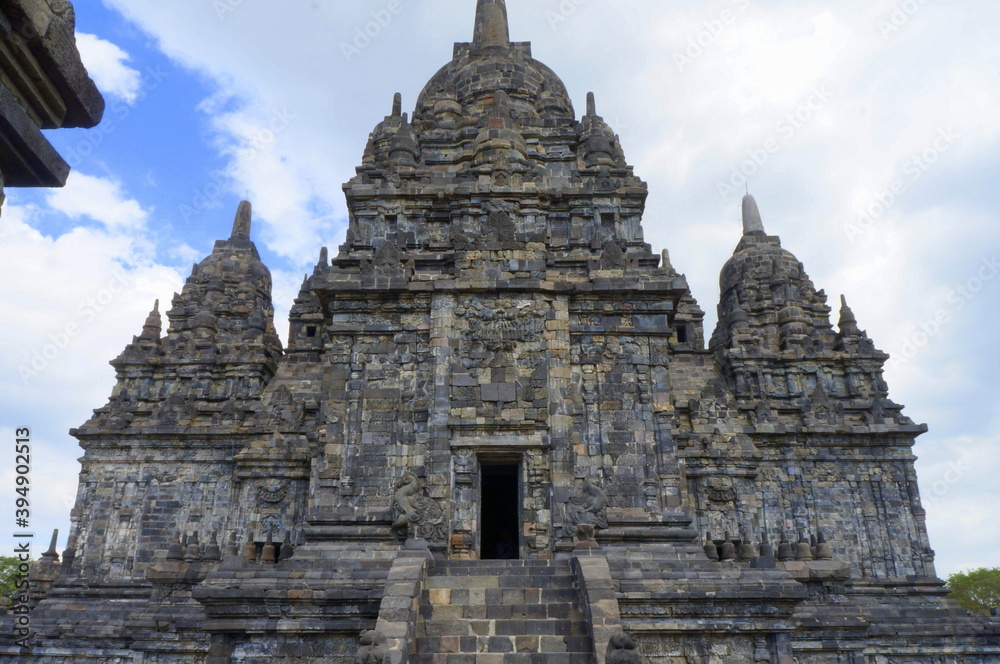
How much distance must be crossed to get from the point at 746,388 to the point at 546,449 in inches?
522

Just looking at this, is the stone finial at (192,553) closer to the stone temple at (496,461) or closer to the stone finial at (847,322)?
the stone temple at (496,461)

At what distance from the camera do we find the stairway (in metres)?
10.6

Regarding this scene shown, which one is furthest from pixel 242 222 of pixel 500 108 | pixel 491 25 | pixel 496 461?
pixel 496 461

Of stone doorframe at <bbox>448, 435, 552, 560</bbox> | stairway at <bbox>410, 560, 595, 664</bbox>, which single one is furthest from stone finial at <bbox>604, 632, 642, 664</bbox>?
stone doorframe at <bbox>448, 435, 552, 560</bbox>

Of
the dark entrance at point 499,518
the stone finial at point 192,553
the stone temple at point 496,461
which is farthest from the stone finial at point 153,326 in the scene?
the dark entrance at point 499,518

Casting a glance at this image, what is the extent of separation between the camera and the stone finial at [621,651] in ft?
30.8

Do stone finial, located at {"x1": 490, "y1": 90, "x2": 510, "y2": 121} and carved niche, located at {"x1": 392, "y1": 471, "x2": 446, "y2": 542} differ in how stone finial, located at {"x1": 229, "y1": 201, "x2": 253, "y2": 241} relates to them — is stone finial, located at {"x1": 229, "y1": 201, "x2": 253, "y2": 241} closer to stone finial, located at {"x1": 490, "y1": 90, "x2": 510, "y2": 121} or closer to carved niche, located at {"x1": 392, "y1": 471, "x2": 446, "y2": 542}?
stone finial, located at {"x1": 490, "y1": 90, "x2": 510, "y2": 121}

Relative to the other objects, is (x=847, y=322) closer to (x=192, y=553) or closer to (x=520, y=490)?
(x=520, y=490)

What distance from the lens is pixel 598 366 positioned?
1623 centimetres

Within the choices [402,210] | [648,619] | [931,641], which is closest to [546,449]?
[648,619]

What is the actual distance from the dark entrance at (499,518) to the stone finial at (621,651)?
976 cm

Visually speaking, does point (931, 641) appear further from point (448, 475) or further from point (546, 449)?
point (448, 475)

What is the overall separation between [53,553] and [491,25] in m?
22.7

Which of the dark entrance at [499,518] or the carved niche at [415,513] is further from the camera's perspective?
the dark entrance at [499,518]
